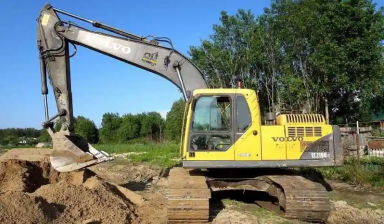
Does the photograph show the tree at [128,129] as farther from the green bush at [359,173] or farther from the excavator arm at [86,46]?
the excavator arm at [86,46]

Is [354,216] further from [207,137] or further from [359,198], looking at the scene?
[207,137]

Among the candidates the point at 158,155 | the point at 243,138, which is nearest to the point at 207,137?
the point at 243,138

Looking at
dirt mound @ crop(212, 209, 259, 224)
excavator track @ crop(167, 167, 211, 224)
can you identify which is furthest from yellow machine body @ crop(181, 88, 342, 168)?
dirt mound @ crop(212, 209, 259, 224)

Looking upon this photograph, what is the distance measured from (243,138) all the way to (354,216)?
264cm

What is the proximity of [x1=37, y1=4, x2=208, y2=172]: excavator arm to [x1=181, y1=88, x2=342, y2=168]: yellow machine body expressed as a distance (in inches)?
56.6

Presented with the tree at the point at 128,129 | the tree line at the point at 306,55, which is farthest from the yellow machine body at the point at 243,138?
the tree at the point at 128,129

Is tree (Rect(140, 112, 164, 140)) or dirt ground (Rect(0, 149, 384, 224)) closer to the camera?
dirt ground (Rect(0, 149, 384, 224))

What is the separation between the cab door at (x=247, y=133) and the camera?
7469mm

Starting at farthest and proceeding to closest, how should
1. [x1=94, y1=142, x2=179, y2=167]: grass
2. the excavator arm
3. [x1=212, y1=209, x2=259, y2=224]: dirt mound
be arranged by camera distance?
[x1=94, y1=142, x2=179, y2=167]: grass
the excavator arm
[x1=212, y1=209, x2=259, y2=224]: dirt mound

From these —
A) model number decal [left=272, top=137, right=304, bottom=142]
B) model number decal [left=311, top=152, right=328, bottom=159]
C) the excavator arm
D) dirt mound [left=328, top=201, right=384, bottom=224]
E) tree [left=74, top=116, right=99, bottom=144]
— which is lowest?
dirt mound [left=328, top=201, right=384, bottom=224]

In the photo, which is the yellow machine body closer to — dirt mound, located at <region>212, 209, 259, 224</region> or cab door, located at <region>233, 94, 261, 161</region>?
cab door, located at <region>233, 94, 261, 161</region>

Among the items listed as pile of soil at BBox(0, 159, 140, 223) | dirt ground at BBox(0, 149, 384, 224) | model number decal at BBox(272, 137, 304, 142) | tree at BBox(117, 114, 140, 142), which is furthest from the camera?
tree at BBox(117, 114, 140, 142)

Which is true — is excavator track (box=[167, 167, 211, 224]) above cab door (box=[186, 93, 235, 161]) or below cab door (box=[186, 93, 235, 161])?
below

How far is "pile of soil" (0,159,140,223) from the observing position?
19.4 feet
